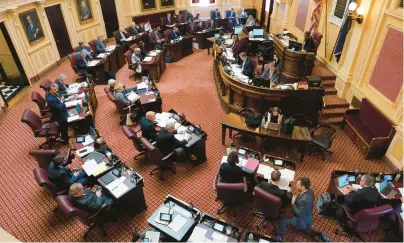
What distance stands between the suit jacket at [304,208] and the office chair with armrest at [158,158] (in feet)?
8.95

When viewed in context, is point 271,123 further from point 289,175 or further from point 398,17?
point 398,17

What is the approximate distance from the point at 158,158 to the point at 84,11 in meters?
10.6

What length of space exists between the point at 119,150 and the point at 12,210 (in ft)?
8.38

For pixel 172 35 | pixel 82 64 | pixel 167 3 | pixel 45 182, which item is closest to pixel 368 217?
pixel 45 182

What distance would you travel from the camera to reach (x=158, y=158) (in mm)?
5754

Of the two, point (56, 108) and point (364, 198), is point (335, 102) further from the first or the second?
point (56, 108)

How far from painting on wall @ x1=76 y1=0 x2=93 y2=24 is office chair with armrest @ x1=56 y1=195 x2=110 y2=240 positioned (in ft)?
36.1

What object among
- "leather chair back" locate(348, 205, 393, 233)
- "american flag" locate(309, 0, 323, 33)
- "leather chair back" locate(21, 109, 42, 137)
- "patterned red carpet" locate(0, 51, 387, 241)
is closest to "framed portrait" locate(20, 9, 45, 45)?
"patterned red carpet" locate(0, 51, 387, 241)

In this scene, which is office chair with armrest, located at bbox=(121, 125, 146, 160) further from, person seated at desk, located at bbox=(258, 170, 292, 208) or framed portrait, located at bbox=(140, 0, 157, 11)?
framed portrait, located at bbox=(140, 0, 157, 11)

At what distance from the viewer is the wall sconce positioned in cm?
713

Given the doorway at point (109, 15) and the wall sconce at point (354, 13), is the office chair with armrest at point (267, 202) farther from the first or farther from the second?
the doorway at point (109, 15)

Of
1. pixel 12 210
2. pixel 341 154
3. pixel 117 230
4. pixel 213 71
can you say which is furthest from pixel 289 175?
pixel 213 71

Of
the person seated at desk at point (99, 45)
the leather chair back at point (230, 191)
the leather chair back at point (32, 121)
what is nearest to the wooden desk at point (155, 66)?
the person seated at desk at point (99, 45)

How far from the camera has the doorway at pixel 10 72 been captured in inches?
385
